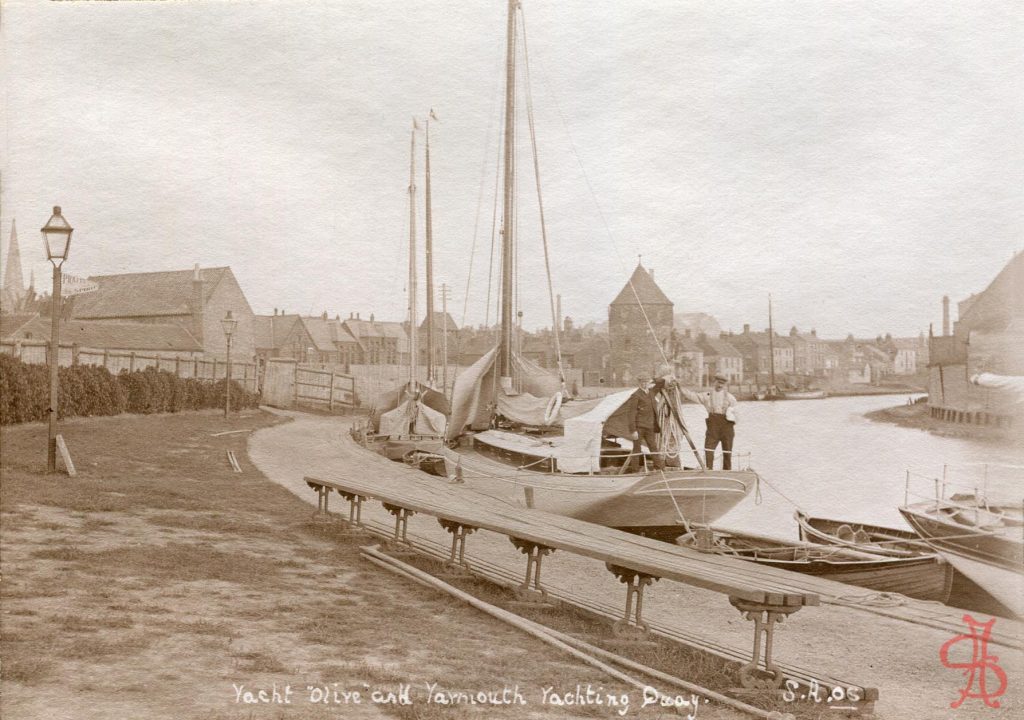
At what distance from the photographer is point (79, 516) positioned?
7859 millimetres

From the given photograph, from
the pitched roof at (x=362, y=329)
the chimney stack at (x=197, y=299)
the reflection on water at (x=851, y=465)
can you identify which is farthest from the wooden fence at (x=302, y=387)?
the pitched roof at (x=362, y=329)

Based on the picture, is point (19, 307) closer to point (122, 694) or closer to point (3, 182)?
point (3, 182)

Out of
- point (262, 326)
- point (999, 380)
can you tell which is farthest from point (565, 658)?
point (262, 326)

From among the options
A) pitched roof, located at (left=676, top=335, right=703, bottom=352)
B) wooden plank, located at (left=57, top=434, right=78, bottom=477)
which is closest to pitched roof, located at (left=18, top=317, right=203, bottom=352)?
wooden plank, located at (left=57, top=434, right=78, bottom=477)

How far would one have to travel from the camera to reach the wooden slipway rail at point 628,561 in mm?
4453

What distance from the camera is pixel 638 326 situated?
19438mm

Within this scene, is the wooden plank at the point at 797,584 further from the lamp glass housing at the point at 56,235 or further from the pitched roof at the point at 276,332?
the pitched roof at the point at 276,332

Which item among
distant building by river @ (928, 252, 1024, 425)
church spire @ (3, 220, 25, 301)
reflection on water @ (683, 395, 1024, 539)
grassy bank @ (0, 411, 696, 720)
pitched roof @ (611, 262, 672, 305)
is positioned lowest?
reflection on water @ (683, 395, 1024, 539)

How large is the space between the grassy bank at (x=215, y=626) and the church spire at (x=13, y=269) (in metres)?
2.13

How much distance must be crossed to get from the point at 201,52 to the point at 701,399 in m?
8.32

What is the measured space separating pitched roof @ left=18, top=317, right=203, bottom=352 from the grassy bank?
12.8 ft

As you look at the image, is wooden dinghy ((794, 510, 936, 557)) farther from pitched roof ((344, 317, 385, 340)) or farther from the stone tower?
pitched roof ((344, 317, 385, 340))

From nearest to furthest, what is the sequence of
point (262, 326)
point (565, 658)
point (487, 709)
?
point (487, 709)
point (565, 658)
point (262, 326)

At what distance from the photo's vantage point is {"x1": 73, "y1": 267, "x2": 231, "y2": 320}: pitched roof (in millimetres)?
11330
